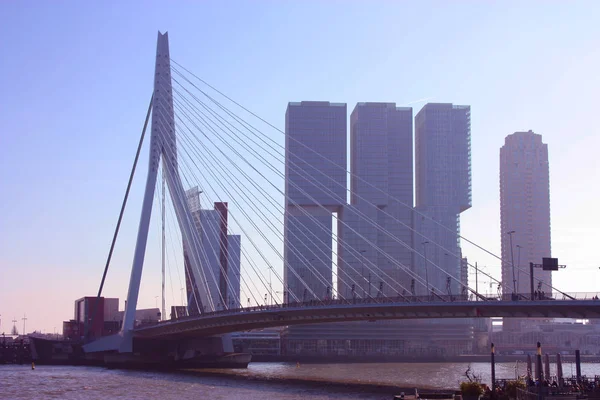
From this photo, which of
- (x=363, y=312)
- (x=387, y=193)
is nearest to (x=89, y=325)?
(x=363, y=312)

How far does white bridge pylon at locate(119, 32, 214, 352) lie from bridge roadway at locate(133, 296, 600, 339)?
3.14 metres

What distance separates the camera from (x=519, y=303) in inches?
2291

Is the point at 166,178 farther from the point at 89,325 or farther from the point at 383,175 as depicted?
the point at 383,175

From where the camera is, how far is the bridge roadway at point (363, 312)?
58.3 meters

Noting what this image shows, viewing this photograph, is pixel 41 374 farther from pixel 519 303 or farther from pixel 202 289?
pixel 519 303

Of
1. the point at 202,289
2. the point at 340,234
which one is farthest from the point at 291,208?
the point at 202,289

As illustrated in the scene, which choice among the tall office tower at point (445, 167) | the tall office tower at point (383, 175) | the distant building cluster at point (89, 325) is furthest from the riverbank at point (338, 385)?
the tall office tower at point (445, 167)

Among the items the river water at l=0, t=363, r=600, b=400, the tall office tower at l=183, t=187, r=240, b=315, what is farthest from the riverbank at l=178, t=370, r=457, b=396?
the tall office tower at l=183, t=187, r=240, b=315

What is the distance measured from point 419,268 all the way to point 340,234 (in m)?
18.0

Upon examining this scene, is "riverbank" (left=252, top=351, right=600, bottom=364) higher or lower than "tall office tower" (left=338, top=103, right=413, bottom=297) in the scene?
lower

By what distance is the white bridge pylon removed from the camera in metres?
71.2

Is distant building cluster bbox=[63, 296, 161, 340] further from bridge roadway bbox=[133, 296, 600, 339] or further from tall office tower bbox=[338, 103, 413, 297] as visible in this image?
tall office tower bbox=[338, 103, 413, 297]

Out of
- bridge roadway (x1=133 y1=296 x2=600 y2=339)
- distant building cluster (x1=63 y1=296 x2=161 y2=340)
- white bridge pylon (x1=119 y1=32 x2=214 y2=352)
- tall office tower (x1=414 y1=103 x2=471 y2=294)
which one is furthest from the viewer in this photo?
tall office tower (x1=414 y1=103 x2=471 y2=294)

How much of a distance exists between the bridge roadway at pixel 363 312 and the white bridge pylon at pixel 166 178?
3142 millimetres
